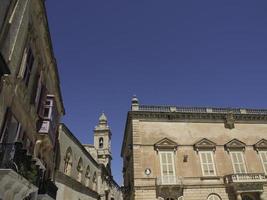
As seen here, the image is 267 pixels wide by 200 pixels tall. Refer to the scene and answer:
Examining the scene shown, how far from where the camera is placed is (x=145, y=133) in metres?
24.4

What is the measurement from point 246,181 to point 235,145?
143 inches

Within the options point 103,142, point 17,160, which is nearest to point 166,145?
point 17,160

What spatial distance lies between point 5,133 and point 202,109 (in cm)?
2073

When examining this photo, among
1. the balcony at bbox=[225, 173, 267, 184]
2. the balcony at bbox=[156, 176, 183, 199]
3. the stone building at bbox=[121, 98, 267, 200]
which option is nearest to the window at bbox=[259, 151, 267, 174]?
the stone building at bbox=[121, 98, 267, 200]

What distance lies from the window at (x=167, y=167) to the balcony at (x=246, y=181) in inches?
189

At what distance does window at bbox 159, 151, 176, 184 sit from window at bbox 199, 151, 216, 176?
2826mm

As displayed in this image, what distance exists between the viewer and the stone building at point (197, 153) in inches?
869

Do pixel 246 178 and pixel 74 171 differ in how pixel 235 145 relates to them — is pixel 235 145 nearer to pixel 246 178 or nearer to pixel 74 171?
pixel 246 178

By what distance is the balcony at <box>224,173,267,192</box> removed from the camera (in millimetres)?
21844

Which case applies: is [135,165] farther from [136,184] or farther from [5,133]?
[5,133]

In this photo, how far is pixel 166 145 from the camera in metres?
23.7

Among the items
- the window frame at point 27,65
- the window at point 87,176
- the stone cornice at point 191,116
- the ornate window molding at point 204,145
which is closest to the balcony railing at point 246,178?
the ornate window molding at point 204,145

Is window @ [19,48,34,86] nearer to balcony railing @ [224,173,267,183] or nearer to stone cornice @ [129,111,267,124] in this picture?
stone cornice @ [129,111,267,124]

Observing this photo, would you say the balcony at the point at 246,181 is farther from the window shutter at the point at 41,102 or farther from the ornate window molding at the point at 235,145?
the window shutter at the point at 41,102
